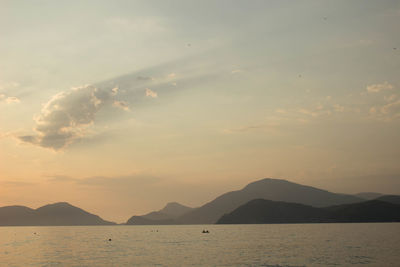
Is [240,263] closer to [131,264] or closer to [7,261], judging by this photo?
[131,264]

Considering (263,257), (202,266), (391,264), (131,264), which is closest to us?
(391,264)

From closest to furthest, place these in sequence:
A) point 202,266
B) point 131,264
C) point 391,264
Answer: point 391,264, point 202,266, point 131,264

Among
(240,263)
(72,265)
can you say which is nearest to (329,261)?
(240,263)

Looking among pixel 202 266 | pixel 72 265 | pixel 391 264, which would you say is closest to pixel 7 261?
pixel 72 265

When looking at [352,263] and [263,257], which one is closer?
[352,263]

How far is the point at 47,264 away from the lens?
8494cm

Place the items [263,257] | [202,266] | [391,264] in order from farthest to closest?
[263,257] → [202,266] → [391,264]

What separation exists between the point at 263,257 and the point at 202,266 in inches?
732

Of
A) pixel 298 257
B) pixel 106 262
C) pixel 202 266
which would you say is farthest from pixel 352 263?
pixel 106 262

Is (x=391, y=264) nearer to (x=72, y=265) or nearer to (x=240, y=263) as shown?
(x=240, y=263)

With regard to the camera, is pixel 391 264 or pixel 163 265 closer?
pixel 391 264

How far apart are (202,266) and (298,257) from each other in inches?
957

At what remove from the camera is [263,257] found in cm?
8938

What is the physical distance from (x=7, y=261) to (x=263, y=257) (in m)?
60.6
